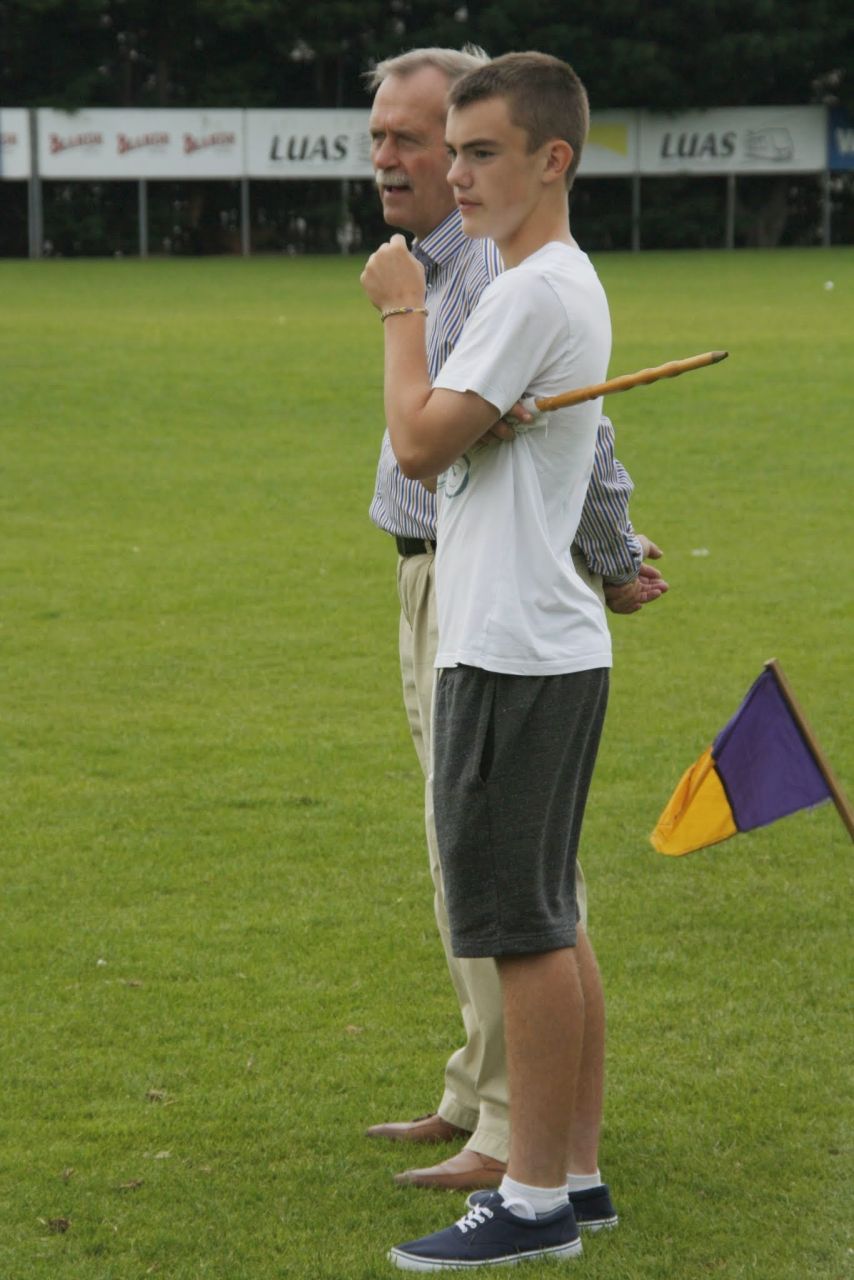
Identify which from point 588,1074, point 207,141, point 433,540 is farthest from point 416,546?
point 207,141

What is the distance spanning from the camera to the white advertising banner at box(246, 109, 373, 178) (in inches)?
1837

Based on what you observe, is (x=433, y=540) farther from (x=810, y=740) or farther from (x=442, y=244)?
(x=810, y=740)

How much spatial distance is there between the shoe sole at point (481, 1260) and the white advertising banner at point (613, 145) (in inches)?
1869

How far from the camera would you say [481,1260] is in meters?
3.49

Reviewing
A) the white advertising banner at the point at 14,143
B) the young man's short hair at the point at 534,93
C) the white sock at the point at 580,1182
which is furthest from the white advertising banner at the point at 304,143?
the white sock at the point at 580,1182

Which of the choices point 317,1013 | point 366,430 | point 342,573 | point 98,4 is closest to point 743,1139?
point 317,1013

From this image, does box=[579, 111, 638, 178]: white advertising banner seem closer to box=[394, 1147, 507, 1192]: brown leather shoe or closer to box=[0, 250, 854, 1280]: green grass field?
box=[0, 250, 854, 1280]: green grass field

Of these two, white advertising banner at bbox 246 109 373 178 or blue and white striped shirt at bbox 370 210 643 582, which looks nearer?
blue and white striped shirt at bbox 370 210 643 582

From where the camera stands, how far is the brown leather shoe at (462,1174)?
3.91 m

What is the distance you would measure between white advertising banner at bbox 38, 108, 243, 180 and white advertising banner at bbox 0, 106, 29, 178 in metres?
0.34

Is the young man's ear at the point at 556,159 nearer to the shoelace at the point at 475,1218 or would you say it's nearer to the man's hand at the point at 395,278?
the man's hand at the point at 395,278

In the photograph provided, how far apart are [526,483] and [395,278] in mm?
439

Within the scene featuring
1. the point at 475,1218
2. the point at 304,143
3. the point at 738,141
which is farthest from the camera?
the point at 738,141

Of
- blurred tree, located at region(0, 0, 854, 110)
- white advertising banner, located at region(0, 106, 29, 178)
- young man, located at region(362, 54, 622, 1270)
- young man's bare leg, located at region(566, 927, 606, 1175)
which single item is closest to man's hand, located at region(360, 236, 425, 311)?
young man, located at region(362, 54, 622, 1270)
